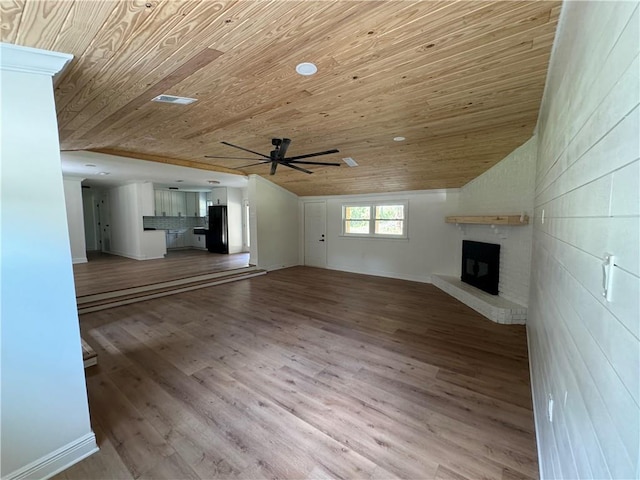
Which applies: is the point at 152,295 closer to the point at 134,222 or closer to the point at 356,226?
the point at 134,222

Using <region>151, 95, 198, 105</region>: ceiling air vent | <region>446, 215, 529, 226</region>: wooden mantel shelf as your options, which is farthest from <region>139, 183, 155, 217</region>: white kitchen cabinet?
<region>446, 215, 529, 226</region>: wooden mantel shelf

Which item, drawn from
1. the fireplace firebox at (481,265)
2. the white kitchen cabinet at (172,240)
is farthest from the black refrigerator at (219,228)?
the fireplace firebox at (481,265)

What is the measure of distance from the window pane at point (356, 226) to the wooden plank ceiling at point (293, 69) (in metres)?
3.59

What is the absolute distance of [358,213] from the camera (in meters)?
7.65

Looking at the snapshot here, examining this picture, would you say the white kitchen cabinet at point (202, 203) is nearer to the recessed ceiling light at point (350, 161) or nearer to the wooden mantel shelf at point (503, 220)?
the recessed ceiling light at point (350, 161)

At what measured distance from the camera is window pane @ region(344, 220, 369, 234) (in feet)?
24.8

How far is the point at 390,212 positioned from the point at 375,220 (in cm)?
46

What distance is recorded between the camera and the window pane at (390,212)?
6.92 m

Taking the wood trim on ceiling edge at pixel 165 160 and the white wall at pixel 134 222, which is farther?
the white wall at pixel 134 222

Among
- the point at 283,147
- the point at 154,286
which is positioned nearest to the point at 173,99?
the point at 283,147

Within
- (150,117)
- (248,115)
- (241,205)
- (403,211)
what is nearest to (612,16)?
(248,115)

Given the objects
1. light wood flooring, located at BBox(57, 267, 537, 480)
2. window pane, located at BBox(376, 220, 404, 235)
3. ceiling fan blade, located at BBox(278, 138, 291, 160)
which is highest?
ceiling fan blade, located at BBox(278, 138, 291, 160)

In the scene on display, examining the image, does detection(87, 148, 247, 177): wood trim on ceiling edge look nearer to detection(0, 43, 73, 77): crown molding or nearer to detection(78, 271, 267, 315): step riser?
detection(78, 271, 267, 315): step riser

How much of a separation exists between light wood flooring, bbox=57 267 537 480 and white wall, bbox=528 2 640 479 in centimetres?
69
